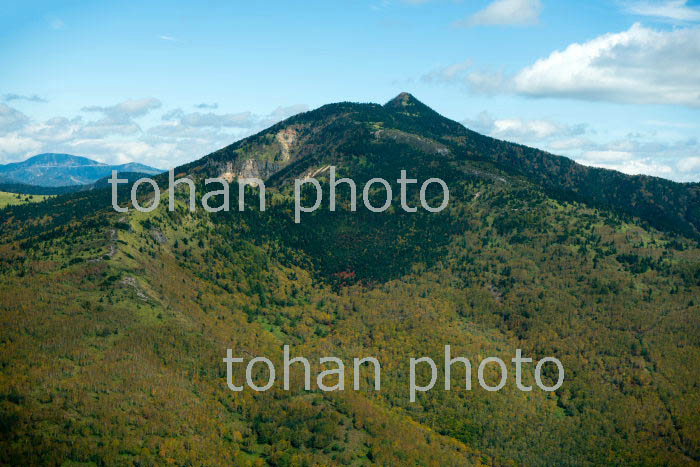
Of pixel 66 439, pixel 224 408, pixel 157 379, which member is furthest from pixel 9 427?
pixel 224 408

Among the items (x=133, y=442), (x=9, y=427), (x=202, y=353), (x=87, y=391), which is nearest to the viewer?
(x=9, y=427)

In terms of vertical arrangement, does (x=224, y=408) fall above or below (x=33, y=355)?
below

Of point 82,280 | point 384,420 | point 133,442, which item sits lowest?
point 384,420

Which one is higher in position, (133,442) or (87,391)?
(87,391)

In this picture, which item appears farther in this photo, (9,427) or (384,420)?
(384,420)

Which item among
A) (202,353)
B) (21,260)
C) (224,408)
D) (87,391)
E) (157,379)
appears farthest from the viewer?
(21,260)

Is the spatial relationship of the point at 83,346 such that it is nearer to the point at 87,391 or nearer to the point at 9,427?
the point at 87,391

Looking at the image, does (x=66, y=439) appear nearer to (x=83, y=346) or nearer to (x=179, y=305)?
(x=83, y=346)

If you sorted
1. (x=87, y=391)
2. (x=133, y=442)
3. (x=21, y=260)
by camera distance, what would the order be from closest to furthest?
1. (x=133, y=442)
2. (x=87, y=391)
3. (x=21, y=260)

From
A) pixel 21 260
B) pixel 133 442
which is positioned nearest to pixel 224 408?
pixel 133 442
